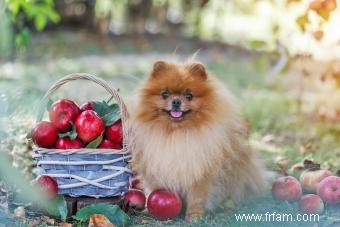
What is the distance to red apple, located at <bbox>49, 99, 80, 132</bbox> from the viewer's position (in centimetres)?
334

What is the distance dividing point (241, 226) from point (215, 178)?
307mm

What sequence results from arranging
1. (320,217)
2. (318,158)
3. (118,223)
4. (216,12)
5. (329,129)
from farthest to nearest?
1. (216,12)
2. (329,129)
3. (318,158)
4. (320,217)
5. (118,223)

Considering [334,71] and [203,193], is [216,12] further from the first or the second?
[203,193]

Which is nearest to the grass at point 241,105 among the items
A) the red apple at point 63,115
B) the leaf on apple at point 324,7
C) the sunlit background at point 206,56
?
the sunlit background at point 206,56

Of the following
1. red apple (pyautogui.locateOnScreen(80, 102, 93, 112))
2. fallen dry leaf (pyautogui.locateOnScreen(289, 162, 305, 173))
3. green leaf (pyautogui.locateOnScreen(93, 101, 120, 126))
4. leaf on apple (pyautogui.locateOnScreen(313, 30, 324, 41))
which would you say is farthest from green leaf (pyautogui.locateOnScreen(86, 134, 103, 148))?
leaf on apple (pyautogui.locateOnScreen(313, 30, 324, 41))

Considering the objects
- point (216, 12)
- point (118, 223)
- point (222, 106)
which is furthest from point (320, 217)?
point (216, 12)

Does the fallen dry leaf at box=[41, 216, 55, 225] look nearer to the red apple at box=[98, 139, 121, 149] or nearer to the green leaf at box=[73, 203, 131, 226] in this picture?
the green leaf at box=[73, 203, 131, 226]

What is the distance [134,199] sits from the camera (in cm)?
348

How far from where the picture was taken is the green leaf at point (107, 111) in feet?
11.3

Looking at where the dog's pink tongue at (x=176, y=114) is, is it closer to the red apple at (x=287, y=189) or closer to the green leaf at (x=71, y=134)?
the green leaf at (x=71, y=134)

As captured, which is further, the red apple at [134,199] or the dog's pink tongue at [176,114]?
the red apple at [134,199]

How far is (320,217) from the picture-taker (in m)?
3.50

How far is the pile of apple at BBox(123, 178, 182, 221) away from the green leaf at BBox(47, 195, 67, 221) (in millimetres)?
379

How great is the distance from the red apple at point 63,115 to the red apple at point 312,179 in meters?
1.57
